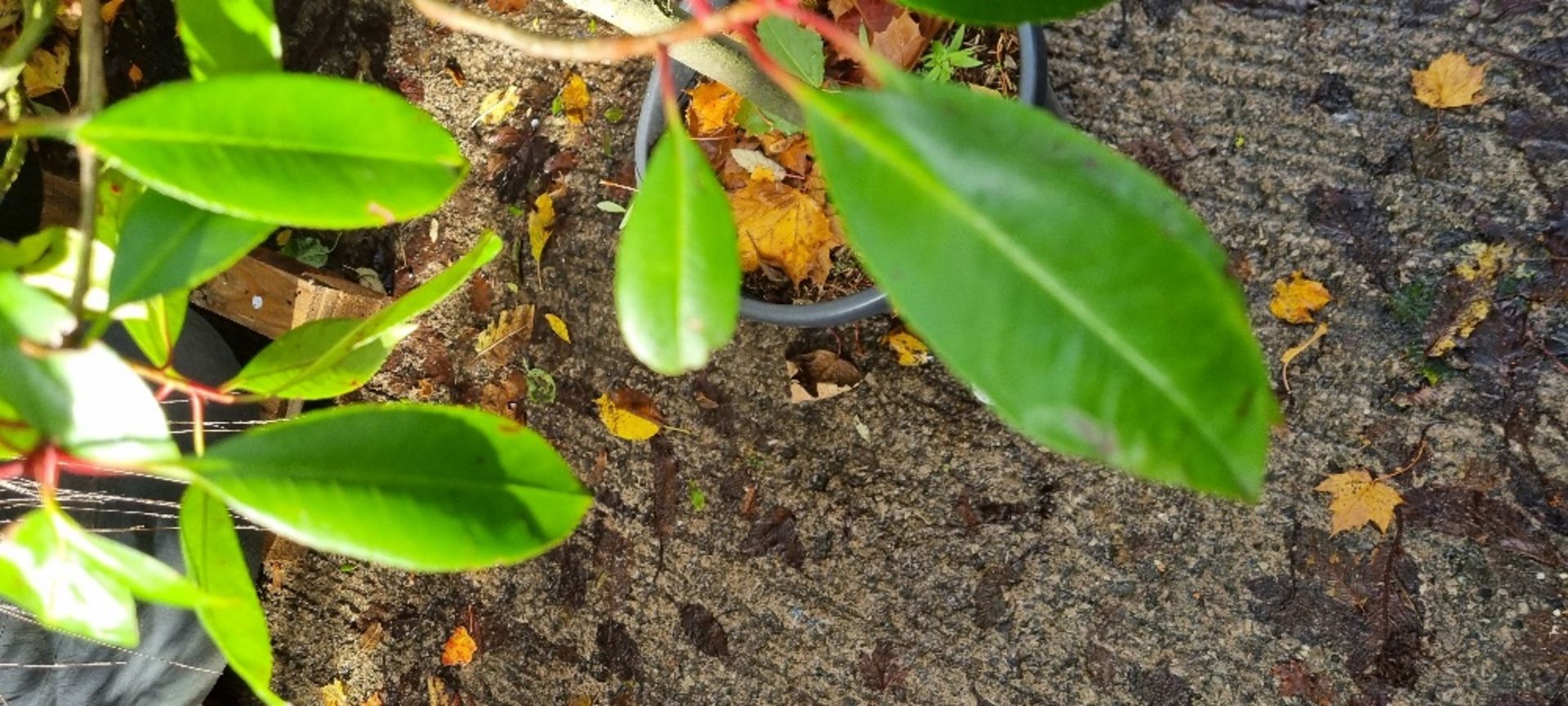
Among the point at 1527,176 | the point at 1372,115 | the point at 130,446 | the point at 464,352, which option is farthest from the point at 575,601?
the point at 1527,176

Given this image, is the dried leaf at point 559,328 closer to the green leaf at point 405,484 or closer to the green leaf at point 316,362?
the green leaf at point 316,362

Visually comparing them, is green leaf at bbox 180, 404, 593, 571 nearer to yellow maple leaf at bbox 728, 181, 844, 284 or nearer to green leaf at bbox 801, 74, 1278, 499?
green leaf at bbox 801, 74, 1278, 499

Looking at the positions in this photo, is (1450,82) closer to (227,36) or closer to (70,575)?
(227,36)

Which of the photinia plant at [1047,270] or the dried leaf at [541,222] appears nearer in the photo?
the photinia plant at [1047,270]

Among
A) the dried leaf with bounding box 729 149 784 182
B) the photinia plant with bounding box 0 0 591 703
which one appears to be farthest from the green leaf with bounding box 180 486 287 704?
the dried leaf with bounding box 729 149 784 182

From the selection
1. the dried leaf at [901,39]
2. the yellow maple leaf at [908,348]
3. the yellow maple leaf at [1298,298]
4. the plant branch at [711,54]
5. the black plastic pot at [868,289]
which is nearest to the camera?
the plant branch at [711,54]

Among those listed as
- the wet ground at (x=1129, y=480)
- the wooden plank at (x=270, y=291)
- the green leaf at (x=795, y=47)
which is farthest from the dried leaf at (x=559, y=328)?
the green leaf at (x=795, y=47)

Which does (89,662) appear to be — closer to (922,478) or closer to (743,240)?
(743,240)
